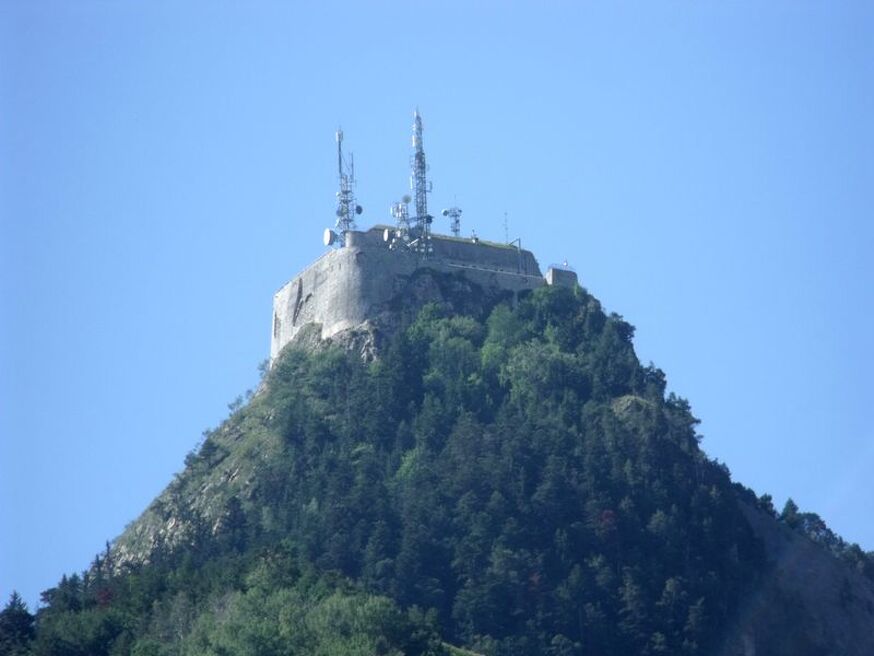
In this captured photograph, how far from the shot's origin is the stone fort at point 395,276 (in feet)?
339

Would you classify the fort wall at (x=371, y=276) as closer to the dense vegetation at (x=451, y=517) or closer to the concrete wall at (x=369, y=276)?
the concrete wall at (x=369, y=276)

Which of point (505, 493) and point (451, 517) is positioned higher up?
point (505, 493)

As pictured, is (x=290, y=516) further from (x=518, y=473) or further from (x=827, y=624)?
(x=827, y=624)

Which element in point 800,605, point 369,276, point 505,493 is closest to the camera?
point 505,493

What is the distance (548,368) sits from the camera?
99.9m

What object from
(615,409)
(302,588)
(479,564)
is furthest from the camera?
(615,409)

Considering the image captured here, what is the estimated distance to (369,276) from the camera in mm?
103438

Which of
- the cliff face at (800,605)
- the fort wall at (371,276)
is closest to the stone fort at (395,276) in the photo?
the fort wall at (371,276)

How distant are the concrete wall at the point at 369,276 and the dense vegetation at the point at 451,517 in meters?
1.84

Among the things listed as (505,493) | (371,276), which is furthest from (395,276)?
(505,493)

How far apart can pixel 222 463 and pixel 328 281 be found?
8715 millimetres

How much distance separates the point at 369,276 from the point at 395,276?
3.74 feet

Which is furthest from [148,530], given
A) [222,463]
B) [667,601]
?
[667,601]

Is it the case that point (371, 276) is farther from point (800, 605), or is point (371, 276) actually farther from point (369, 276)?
point (800, 605)
